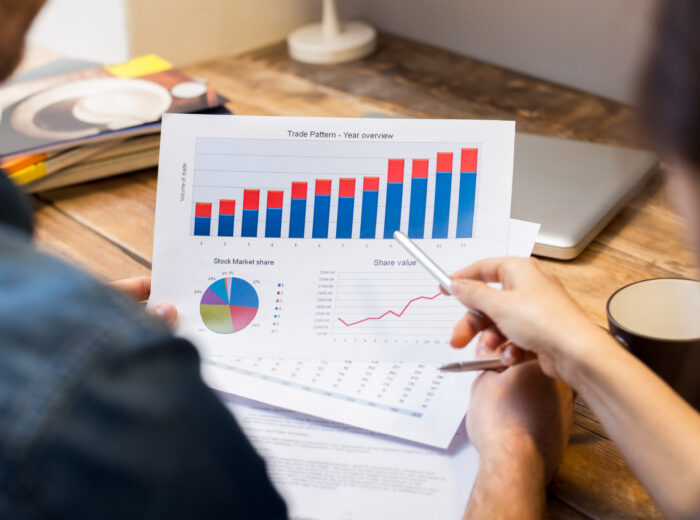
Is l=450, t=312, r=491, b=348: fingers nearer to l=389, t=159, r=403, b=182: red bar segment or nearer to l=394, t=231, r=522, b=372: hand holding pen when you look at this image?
l=394, t=231, r=522, b=372: hand holding pen

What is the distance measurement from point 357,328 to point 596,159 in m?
0.47

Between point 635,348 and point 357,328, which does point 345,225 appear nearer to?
point 357,328

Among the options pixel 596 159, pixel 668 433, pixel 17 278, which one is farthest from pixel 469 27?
pixel 17 278

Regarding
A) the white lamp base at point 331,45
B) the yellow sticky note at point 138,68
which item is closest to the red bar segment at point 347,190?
the yellow sticky note at point 138,68

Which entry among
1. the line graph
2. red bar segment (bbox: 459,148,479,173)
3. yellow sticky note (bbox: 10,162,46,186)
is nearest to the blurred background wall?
yellow sticky note (bbox: 10,162,46,186)

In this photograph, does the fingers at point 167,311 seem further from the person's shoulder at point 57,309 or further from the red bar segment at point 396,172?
the person's shoulder at point 57,309

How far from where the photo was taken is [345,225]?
0.75 m

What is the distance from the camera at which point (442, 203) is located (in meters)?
0.74

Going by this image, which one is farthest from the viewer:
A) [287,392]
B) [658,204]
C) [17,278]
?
[658,204]

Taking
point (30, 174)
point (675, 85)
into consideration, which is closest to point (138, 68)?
point (30, 174)

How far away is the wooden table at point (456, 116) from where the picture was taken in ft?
2.02

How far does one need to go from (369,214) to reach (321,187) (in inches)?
2.2

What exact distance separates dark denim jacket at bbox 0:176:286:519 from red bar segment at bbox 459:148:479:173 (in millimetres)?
470

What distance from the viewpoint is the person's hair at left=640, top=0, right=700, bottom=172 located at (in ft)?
1.20
